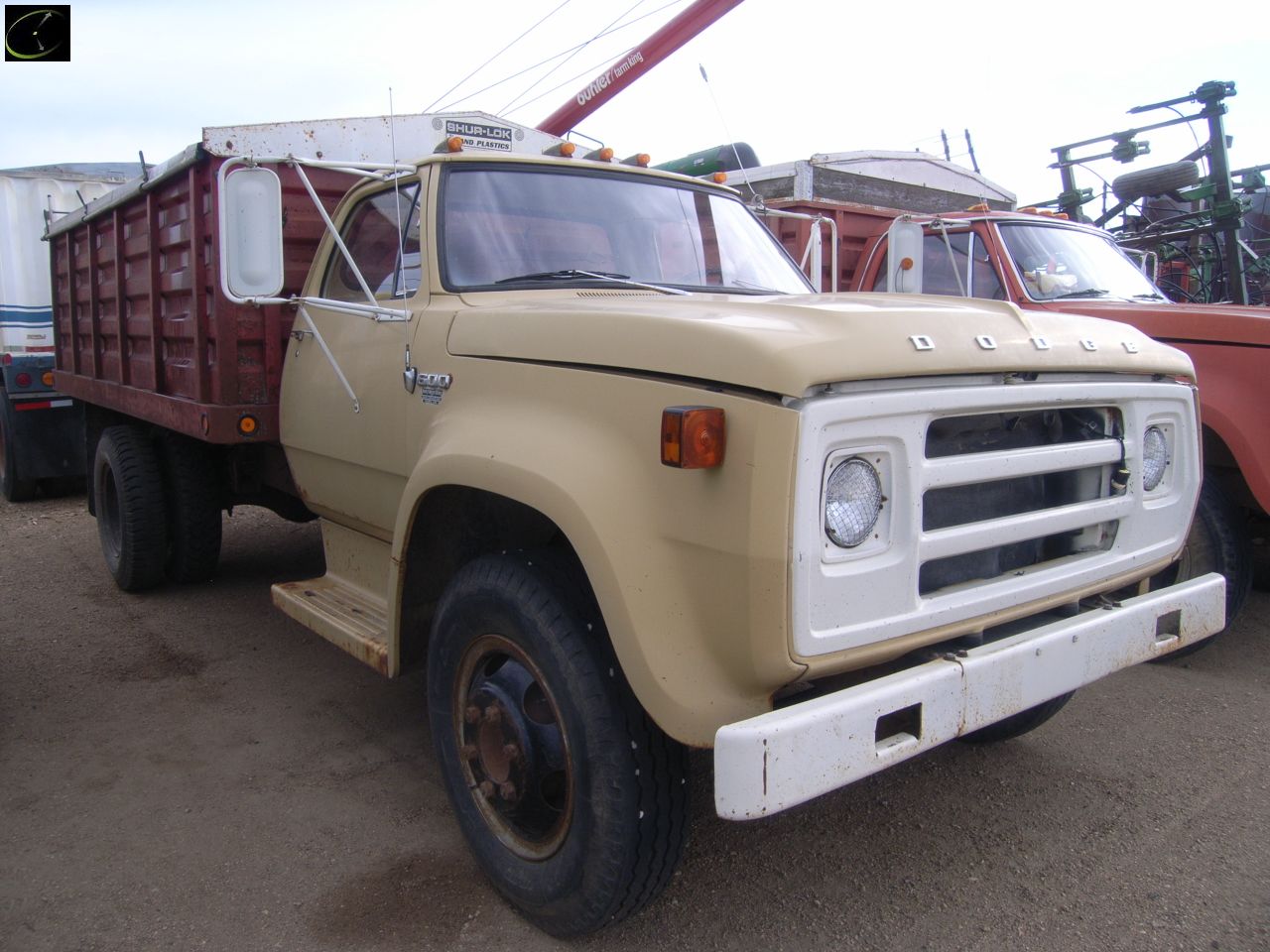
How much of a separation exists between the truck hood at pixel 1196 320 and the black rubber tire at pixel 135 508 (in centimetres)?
492

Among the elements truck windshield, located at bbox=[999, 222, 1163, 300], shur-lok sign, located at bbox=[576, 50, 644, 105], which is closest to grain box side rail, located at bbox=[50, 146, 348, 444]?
truck windshield, located at bbox=[999, 222, 1163, 300]

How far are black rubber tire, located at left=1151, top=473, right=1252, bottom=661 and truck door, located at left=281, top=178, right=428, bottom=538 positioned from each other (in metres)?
3.24

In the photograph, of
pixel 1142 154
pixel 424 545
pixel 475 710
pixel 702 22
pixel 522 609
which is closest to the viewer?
pixel 522 609

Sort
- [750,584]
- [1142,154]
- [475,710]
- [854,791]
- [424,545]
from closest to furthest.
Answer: [750,584] → [475,710] → [424,545] → [854,791] → [1142,154]

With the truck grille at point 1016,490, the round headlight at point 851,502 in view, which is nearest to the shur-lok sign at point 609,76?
the truck grille at point 1016,490

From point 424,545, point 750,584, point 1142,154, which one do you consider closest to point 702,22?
point 1142,154

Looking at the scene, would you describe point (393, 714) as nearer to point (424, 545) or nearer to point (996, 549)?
point (424, 545)

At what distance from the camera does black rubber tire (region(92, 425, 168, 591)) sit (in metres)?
5.58

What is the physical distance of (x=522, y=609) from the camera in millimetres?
2514

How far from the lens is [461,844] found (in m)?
3.14

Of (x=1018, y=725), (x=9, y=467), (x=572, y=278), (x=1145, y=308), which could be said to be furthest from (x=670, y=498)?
(x=9, y=467)

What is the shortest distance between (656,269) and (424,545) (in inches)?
47.6

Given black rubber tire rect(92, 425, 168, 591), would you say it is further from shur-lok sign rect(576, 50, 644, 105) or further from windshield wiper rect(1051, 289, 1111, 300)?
shur-lok sign rect(576, 50, 644, 105)

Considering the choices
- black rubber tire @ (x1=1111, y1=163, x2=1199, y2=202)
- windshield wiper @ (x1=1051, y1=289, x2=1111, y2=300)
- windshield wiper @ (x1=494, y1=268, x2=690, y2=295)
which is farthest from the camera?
black rubber tire @ (x1=1111, y1=163, x2=1199, y2=202)
